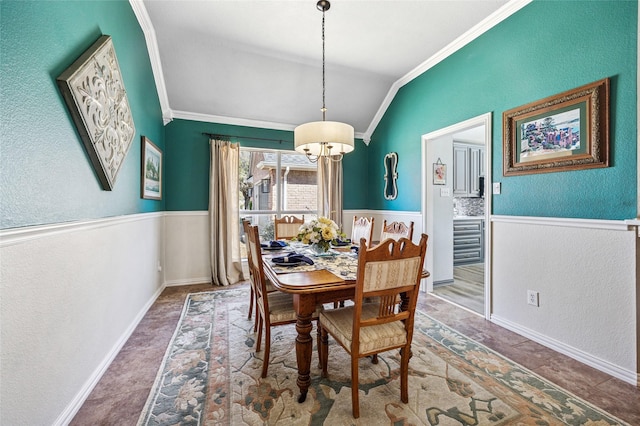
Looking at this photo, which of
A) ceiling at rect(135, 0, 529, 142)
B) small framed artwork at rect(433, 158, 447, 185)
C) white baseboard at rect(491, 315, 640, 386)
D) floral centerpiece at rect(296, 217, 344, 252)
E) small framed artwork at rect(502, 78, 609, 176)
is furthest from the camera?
small framed artwork at rect(433, 158, 447, 185)

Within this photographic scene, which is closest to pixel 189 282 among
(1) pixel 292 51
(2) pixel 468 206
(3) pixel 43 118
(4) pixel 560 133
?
(3) pixel 43 118

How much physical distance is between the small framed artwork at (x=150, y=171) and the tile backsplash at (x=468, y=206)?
5381 mm

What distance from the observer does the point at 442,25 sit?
9.04 ft

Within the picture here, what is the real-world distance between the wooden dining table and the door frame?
148 centimetres

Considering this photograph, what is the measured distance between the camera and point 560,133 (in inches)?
83.2

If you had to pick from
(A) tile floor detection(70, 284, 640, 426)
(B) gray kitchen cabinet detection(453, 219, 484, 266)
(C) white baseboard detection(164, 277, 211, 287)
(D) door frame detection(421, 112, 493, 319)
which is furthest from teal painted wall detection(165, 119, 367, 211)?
(B) gray kitchen cabinet detection(453, 219, 484, 266)

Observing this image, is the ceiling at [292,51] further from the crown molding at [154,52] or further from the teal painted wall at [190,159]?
the teal painted wall at [190,159]

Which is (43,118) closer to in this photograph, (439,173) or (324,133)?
(324,133)

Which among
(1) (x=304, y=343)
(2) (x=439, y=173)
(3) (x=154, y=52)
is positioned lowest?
(1) (x=304, y=343)

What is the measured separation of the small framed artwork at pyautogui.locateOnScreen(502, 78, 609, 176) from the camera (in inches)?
74.3

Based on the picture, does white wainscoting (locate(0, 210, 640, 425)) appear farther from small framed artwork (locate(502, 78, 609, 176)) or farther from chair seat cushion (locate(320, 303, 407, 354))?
chair seat cushion (locate(320, 303, 407, 354))

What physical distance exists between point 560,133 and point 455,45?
157 centimetres

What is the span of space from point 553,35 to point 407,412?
2.93 metres

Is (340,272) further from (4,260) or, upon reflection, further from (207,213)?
(207,213)
